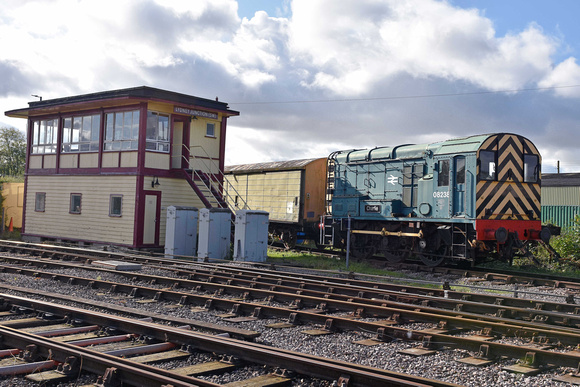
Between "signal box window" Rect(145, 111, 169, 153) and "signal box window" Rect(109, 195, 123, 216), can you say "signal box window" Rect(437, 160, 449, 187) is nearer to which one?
"signal box window" Rect(145, 111, 169, 153)

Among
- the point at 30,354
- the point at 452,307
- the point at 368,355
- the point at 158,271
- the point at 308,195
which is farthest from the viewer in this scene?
the point at 308,195

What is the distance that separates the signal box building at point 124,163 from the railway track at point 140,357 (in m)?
12.0

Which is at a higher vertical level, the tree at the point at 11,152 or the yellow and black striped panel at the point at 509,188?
the tree at the point at 11,152

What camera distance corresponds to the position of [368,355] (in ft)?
20.5

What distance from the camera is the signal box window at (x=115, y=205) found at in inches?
766

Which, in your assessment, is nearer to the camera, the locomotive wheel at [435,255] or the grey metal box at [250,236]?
the locomotive wheel at [435,255]

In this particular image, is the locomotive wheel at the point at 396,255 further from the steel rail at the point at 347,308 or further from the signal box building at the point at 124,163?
the steel rail at the point at 347,308

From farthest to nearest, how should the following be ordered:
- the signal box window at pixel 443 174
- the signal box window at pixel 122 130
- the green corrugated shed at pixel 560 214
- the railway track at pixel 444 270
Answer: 1. the green corrugated shed at pixel 560 214
2. the signal box window at pixel 122 130
3. the signal box window at pixel 443 174
4. the railway track at pixel 444 270

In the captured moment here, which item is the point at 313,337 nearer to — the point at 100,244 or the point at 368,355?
the point at 368,355

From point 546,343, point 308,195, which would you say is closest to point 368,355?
point 546,343

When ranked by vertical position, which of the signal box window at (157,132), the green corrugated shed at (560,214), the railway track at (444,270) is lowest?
the railway track at (444,270)

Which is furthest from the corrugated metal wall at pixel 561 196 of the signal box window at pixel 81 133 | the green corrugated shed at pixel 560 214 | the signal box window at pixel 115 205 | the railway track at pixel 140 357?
the railway track at pixel 140 357

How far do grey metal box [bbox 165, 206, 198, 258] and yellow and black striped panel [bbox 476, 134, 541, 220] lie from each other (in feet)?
29.0

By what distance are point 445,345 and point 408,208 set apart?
398 inches
